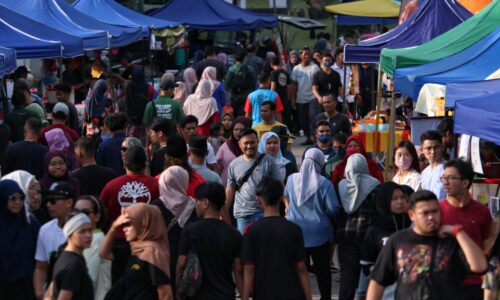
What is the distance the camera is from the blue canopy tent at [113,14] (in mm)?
24391

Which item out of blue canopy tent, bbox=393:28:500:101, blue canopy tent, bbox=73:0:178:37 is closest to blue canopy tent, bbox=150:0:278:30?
blue canopy tent, bbox=73:0:178:37

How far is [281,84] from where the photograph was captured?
69.6 feet

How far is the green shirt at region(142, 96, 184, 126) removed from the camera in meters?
14.6

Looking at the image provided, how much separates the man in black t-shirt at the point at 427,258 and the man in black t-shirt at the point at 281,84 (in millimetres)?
13696

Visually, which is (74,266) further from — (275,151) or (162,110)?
(162,110)

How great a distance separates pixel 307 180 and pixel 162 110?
200 inches

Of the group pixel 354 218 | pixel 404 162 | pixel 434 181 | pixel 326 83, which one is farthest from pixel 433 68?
pixel 326 83

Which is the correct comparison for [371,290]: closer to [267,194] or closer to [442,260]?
[442,260]

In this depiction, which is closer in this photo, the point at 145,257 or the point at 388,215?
the point at 145,257

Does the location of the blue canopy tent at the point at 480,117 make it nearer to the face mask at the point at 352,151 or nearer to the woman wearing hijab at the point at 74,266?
the face mask at the point at 352,151

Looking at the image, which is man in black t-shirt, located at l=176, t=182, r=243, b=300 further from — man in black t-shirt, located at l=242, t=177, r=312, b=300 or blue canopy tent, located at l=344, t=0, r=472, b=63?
blue canopy tent, located at l=344, t=0, r=472, b=63

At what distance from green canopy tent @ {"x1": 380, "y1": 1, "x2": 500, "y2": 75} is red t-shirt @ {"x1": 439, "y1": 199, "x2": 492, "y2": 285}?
5700mm

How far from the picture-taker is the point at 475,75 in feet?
40.8

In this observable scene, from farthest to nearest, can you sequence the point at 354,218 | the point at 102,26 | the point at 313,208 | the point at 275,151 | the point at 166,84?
1. the point at 102,26
2. the point at 166,84
3. the point at 275,151
4. the point at 313,208
5. the point at 354,218
